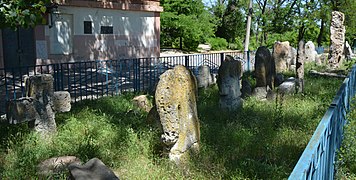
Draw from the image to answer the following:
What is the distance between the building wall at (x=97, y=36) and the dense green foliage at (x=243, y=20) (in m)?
8.61

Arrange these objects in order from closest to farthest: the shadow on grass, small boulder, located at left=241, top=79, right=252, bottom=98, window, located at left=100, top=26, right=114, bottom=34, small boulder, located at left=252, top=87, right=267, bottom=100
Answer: the shadow on grass → small boulder, located at left=252, top=87, right=267, bottom=100 → small boulder, located at left=241, top=79, right=252, bottom=98 → window, located at left=100, top=26, right=114, bottom=34

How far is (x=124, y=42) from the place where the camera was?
17.6 m

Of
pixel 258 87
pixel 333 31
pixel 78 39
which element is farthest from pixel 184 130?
pixel 333 31

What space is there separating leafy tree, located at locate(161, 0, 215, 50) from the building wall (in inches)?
327

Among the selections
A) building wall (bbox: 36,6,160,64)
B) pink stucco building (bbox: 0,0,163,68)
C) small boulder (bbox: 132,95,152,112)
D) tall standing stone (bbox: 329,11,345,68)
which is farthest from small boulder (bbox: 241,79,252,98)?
tall standing stone (bbox: 329,11,345,68)

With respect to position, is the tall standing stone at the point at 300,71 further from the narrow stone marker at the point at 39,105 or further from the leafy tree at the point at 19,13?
the leafy tree at the point at 19,13

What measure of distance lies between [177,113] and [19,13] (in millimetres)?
2637

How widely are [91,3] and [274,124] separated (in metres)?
10.9

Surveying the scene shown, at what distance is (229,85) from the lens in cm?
872

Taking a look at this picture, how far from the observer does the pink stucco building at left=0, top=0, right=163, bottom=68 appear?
1389 centimetres

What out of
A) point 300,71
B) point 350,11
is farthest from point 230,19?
point 300,71

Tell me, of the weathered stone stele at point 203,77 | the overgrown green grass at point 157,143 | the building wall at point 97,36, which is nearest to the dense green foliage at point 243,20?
the building wall at point 97,36

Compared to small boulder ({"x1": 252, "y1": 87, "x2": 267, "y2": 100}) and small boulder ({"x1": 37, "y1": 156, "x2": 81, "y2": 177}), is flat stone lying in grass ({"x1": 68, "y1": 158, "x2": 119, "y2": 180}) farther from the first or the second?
small boulder ({"x1": 252, "y1": 87, "x2": 267, "y2": 100})

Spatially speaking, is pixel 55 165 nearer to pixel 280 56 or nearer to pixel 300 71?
pixel 300 71
